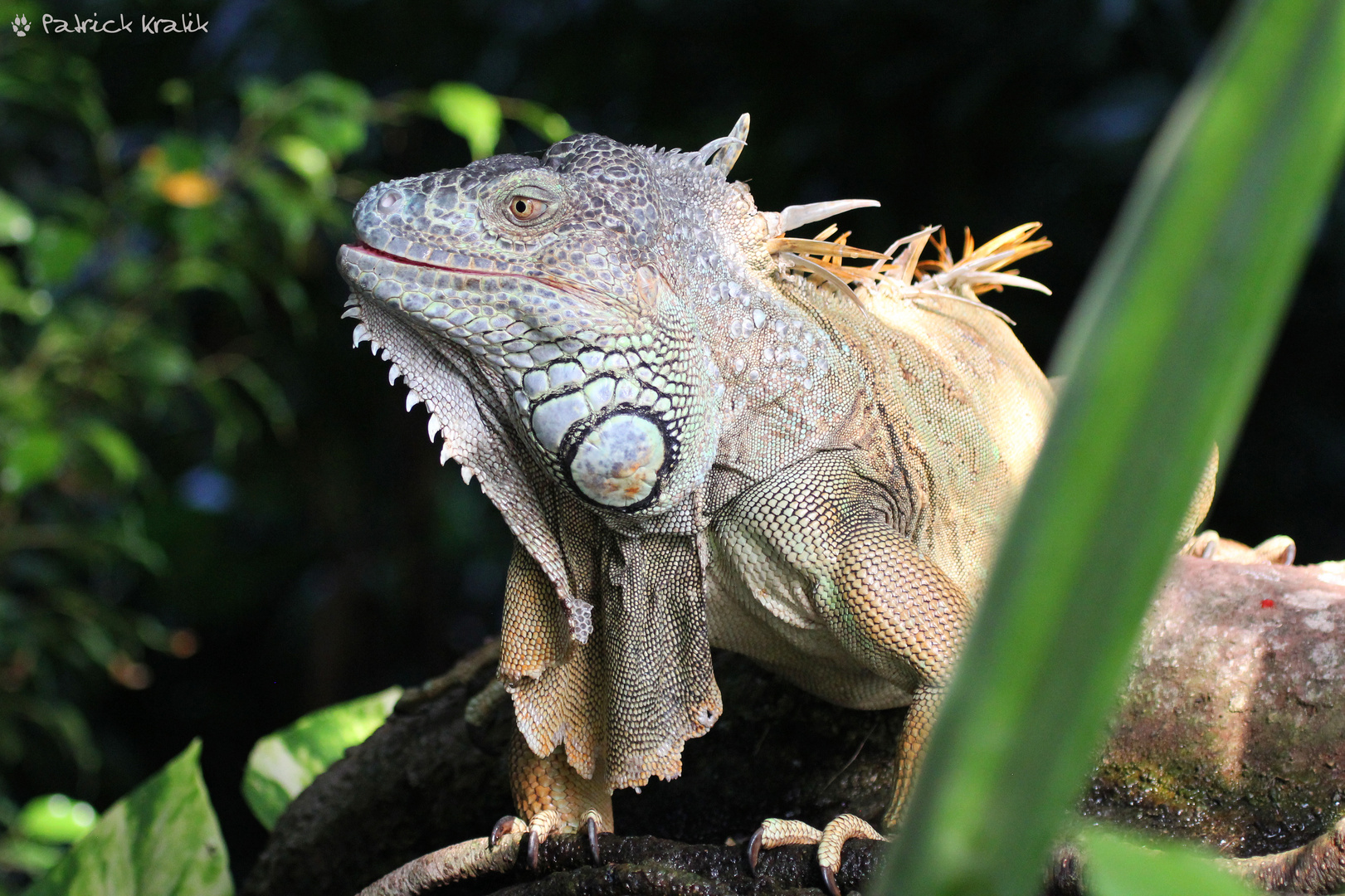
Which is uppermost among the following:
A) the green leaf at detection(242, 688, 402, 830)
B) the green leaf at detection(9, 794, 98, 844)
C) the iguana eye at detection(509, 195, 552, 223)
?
the iguana eye at detection(509, 195, 552, 223)

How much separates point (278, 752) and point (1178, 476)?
2.82 m

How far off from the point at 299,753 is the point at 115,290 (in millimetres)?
1523

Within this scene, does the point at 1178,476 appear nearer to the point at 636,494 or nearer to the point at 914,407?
the point at 636,494

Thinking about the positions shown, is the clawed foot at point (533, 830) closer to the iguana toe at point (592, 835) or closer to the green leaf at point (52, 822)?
the iguana toe at point (592, 835)

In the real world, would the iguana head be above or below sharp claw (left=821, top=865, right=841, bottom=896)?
above

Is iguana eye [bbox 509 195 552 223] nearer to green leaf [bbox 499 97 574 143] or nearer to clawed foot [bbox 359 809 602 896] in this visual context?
clawed foot [bbox 359 809 602 896]

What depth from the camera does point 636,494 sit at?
151 centimetres

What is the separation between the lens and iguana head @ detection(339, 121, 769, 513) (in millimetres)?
1476

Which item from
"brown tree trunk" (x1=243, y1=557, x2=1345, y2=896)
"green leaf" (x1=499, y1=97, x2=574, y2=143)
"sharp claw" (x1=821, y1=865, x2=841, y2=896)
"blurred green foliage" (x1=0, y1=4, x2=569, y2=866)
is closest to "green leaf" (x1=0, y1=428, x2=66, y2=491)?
"blurred green foliage" (x1=0, y1=4, x2=569, y2=866)

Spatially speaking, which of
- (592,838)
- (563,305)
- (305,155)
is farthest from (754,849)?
(305,155)

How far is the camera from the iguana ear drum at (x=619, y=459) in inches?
58.1

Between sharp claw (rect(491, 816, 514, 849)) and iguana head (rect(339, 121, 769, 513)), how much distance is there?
22.6 inches

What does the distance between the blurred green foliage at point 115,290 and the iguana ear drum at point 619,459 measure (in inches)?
48.5

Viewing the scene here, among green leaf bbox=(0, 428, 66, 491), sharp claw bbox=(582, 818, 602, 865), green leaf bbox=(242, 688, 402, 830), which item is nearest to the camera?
sharp claw bbox=(582, 818, 602, 865)
